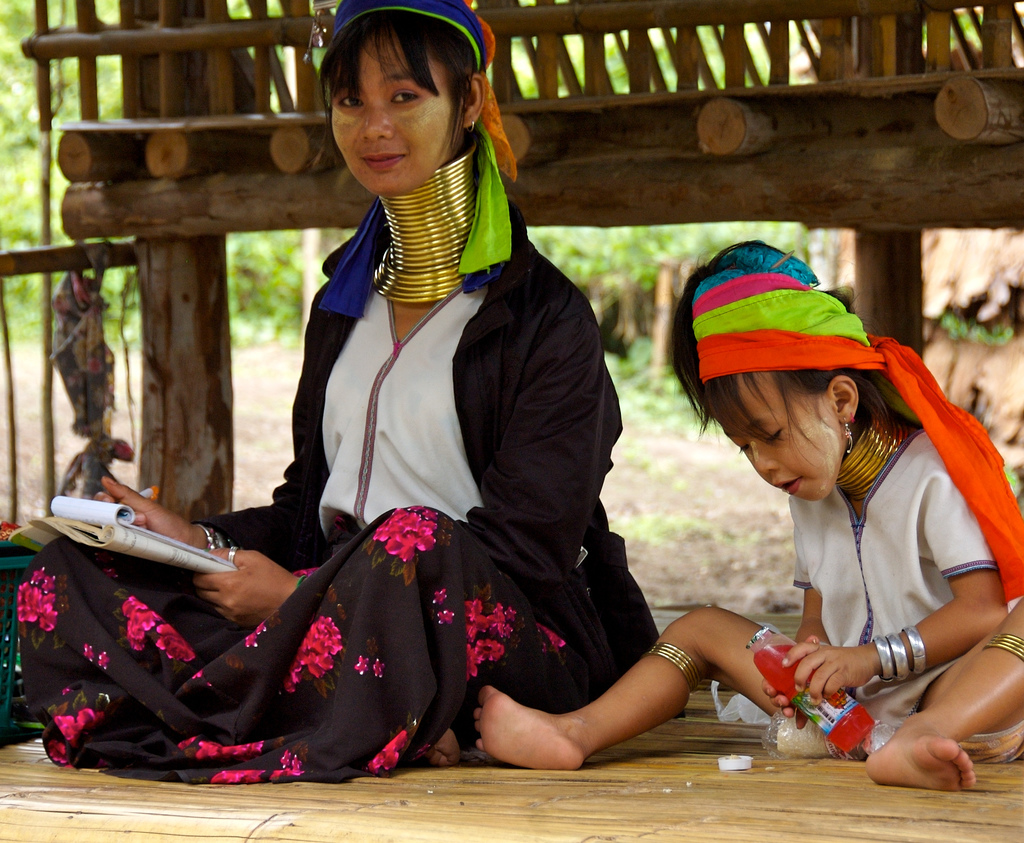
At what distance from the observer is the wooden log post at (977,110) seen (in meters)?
3.41

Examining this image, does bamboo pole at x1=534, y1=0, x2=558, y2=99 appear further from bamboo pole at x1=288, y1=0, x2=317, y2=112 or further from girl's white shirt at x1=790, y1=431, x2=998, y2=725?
girl's white shirt at x1=790, y1=431, x2=998, y2=725

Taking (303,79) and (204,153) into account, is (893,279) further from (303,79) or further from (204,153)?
(204,153)

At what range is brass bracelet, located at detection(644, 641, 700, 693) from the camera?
2459 mm

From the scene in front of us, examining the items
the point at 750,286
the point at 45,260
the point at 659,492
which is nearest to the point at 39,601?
the point at 750,286

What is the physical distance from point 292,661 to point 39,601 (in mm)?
543

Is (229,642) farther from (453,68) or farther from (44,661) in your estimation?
(453,68)

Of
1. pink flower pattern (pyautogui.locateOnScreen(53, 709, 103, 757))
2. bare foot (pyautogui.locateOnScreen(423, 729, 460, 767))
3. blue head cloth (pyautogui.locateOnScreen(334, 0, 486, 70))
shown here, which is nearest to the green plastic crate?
pink flower pattern (pyautogui.locateOnScreen(53, 709, 103, 757))

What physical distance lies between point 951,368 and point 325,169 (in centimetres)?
499

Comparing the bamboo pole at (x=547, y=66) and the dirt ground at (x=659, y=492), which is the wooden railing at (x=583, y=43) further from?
the dirt ground at (x=659, y=492)

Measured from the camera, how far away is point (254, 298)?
1258 centimetres

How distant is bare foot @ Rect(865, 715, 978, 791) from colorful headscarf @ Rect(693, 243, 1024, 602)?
36cm

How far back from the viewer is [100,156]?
14.7 feet

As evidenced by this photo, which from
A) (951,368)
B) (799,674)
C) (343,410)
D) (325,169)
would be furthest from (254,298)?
(799,674)

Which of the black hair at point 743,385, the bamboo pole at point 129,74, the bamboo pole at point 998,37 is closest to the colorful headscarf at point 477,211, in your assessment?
the black hair at point 743,385
